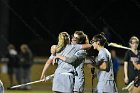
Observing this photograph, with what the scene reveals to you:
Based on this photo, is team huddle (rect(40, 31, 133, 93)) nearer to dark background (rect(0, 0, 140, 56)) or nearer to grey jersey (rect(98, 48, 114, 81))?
grey jersey (rect(98, 48, 114, 81))

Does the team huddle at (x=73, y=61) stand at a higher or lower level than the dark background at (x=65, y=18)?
lower

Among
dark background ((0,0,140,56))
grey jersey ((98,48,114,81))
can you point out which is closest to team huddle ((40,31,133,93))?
grey jersey ((98,48,114,81))

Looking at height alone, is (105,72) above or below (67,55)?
below

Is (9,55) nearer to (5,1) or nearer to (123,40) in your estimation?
(5,1)

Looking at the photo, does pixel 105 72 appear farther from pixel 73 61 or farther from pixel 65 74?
pixel 65 74

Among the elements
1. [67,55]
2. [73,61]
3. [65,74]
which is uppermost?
[67,55]

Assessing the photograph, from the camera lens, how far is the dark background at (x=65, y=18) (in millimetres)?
38713

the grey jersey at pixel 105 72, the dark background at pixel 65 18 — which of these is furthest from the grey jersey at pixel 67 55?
the dark background at pixel 65 18

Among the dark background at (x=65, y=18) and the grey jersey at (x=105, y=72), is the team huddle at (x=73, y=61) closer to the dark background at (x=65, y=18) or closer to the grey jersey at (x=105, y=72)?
the grey jersey at (x=105, y=72)

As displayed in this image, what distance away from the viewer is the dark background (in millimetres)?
38713

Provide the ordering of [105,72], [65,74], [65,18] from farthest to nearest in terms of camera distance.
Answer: [65,18] < [105,72] < [65,74]

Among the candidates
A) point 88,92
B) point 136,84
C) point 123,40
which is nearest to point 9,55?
point 88,92

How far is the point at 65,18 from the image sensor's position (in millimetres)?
40156

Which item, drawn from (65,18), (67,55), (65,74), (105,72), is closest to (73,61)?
(67,55)
